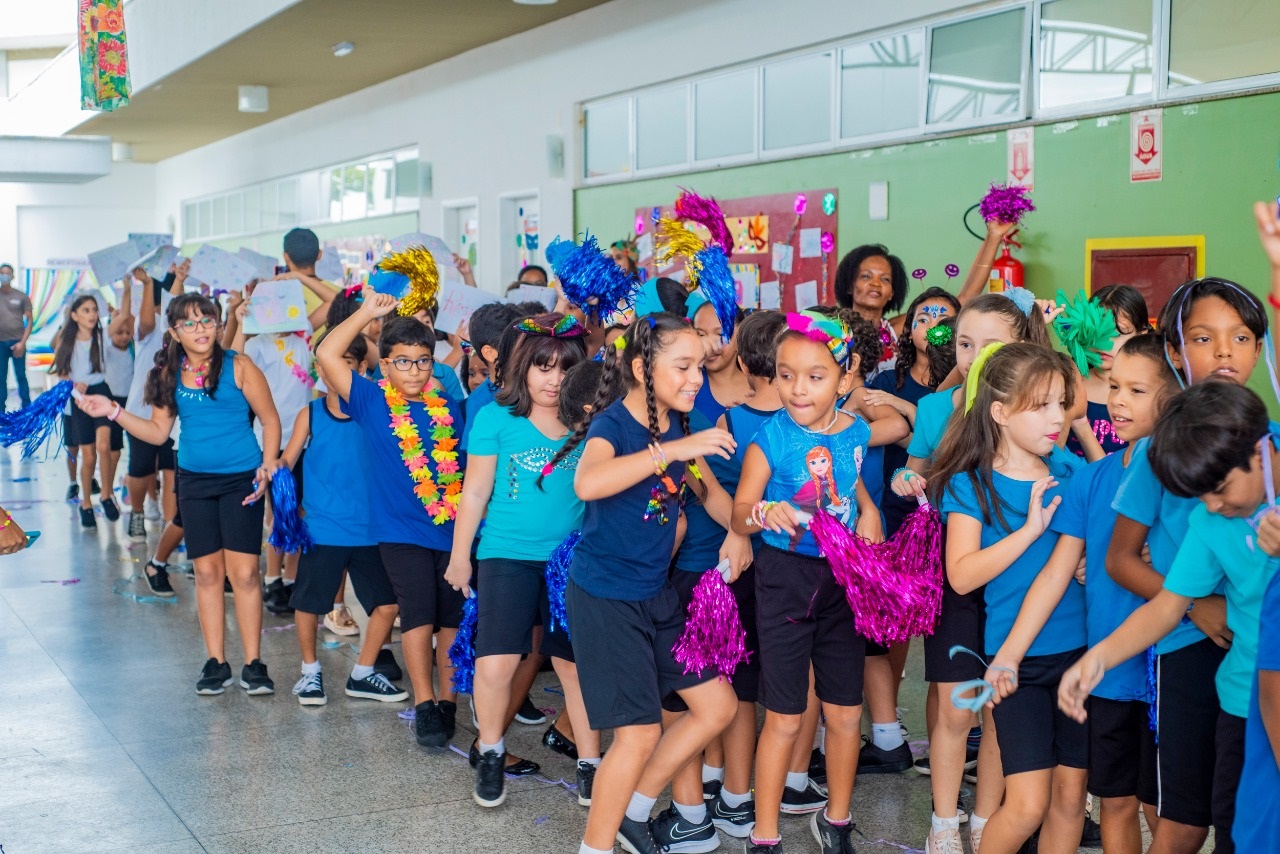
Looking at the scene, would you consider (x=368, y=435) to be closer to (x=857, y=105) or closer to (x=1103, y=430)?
(x=1103, y=430)

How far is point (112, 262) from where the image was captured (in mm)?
7699

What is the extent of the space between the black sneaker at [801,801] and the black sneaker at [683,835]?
12.1 inches

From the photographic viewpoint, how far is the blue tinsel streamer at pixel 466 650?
4086 millimetres

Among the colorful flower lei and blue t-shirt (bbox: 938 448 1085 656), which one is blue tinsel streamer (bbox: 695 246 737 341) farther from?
the colorful flower lei

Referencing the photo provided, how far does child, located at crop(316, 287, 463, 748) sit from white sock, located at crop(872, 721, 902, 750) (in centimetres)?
152

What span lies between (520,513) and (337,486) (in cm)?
141

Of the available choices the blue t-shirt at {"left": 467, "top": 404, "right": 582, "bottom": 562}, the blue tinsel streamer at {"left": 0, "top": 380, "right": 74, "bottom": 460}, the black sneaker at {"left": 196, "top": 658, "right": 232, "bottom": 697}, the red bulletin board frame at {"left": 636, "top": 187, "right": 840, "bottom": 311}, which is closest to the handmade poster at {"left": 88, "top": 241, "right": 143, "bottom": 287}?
the blue tinsel streamer at {"left": 0, "top": 380, "right": 74, "bottom": 460}

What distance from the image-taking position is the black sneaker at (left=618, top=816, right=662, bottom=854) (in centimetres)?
343

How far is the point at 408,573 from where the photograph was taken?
4.48 metres

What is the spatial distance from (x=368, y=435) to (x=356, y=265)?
10668 mm

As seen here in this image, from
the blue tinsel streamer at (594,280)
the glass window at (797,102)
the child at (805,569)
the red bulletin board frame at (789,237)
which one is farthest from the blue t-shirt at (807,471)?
the glass window at (797,102)

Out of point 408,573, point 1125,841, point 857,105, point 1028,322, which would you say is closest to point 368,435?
point 408,573

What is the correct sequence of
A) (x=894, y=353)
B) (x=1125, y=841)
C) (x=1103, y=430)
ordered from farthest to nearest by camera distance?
(x=894, y=353), (x=1103, y=430), (x=1125, y=841)

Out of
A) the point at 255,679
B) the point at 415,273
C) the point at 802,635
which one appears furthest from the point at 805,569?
the point at 255,679
